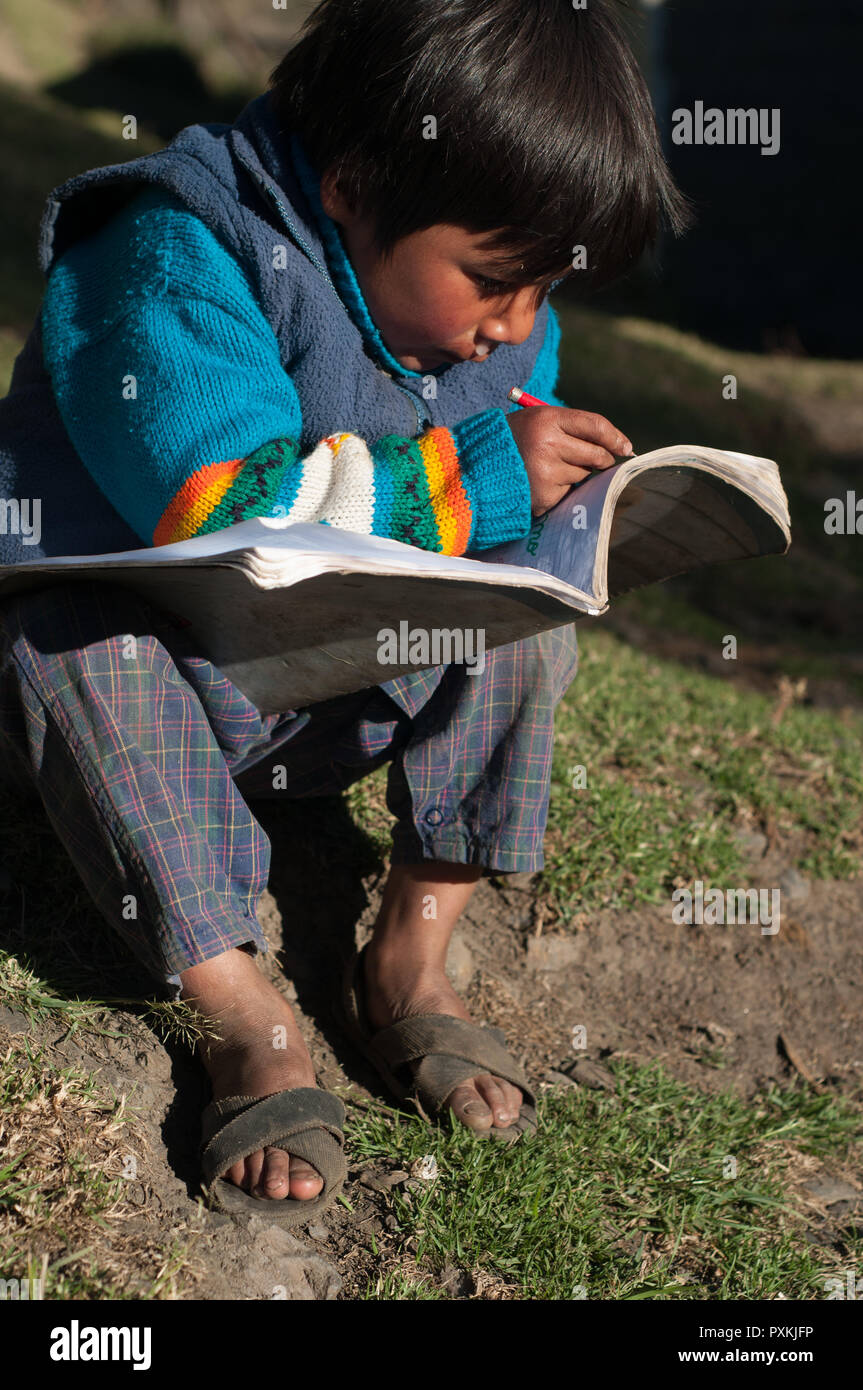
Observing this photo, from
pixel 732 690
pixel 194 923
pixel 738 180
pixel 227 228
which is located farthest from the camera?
pixel 738 180

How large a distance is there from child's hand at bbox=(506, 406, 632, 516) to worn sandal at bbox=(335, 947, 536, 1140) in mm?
906

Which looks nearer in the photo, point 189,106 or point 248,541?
point 248,541

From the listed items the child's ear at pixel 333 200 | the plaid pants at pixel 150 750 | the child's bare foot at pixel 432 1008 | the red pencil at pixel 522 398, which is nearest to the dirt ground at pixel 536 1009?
the child's bare foot at pixel 432 1008

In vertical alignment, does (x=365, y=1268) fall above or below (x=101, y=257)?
below

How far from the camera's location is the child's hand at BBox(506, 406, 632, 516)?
1958 millimetres

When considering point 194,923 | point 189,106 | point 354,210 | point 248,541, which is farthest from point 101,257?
point 189,106

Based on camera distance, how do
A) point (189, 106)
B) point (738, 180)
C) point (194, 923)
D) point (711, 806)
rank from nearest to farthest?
point (194, 923) < point (711, 806) < point (738, 180) < point (189, 106)

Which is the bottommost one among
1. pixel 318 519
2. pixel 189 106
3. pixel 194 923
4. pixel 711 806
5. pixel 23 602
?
pixel 194 923

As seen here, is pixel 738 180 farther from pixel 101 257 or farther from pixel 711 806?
pixel 101 257

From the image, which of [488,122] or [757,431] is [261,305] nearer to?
[488,122]

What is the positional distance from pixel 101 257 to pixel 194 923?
1.07 m

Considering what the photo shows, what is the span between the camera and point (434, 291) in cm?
202

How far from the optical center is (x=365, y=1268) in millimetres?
1811

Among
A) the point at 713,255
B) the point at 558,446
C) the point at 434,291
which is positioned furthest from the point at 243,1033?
the point at 713,255
